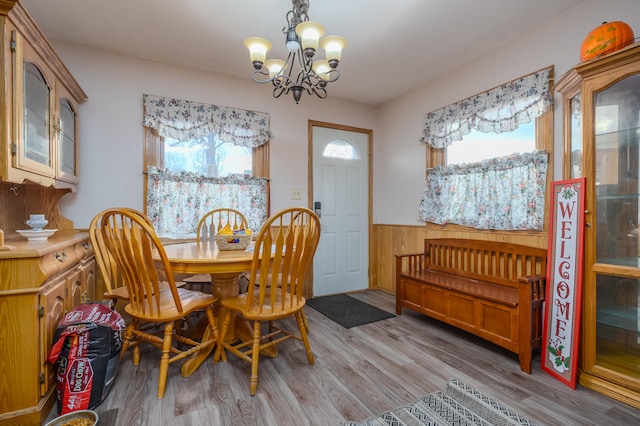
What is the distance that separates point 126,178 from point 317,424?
269 cm

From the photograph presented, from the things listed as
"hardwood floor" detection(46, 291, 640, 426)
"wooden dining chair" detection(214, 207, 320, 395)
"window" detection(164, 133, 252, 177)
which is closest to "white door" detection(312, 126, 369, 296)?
"window" detection(164, 133, 252, 177)

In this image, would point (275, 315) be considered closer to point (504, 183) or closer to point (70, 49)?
point (504, 183)

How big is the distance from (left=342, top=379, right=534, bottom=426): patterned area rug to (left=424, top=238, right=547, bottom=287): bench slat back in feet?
3.79

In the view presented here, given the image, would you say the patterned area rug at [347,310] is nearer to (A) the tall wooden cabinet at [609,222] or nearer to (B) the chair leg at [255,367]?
(B) the chair leg at [255,367]

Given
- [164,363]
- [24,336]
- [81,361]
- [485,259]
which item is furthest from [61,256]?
[485,259]

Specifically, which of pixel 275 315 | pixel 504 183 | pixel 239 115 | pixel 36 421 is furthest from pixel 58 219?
pixel 504 183

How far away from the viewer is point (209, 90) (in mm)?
3230

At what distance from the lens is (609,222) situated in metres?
1.79

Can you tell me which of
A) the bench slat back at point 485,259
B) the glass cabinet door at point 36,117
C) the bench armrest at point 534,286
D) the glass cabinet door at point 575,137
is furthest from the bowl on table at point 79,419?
the glass cabinet door at point 575,137

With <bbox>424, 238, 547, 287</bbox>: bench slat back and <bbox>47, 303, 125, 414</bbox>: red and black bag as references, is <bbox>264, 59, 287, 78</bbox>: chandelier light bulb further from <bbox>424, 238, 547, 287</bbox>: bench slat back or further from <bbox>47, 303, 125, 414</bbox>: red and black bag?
<bbox>424, 238, 547, 287</bbox>: bench slat back

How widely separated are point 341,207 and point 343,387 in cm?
248

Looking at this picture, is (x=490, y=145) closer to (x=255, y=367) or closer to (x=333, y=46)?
(x=333, y=46)

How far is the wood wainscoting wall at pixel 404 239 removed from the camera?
2.55 meters

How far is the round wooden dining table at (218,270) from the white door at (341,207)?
5.39 feet
